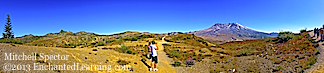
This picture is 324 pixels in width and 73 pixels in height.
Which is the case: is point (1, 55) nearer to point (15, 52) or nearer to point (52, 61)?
point (15, 52)

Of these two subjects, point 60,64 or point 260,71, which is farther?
point 260,71

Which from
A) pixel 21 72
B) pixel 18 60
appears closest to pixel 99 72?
pixel 21 72

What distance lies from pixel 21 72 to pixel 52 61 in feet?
6.34

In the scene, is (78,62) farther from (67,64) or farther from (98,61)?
(98,61)

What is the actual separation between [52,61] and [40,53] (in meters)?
1.41

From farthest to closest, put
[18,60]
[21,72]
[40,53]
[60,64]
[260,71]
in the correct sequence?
1. [260,71]
2. [40,53]
3. [60,64]
4. [18,60]
5. [21,72]

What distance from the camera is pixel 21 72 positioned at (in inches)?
237

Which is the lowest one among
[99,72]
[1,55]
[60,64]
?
[99,72]

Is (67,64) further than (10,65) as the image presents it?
Yes

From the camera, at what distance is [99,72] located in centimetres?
825

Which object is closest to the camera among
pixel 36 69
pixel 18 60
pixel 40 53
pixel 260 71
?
pixel 36 69

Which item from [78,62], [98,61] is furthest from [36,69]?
[98,61]

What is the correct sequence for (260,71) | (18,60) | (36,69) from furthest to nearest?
(260,71), (18,60), (36,69)

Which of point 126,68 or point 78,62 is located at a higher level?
point 78,62
